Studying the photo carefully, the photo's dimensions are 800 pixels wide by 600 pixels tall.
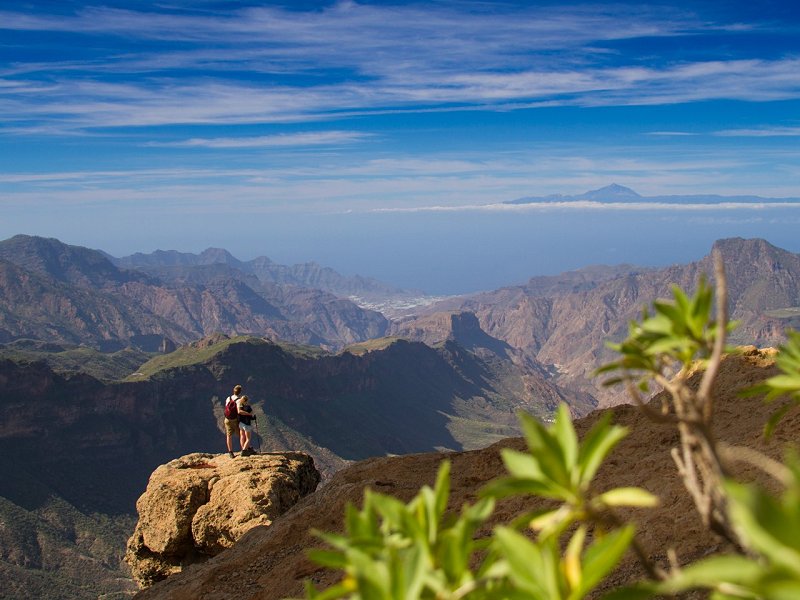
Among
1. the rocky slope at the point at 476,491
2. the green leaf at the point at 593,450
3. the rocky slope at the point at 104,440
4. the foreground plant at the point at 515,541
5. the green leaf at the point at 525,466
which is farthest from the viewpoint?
the rocky slope at the point at 104,440

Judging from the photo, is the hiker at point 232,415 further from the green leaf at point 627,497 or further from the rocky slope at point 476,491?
the green leaf at point 627,497

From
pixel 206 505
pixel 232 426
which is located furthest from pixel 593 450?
pixel 232 426

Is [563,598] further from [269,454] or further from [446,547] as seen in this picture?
[269,454]

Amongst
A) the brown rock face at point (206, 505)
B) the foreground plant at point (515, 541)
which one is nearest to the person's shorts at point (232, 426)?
the brown rock face at point (206, 505)

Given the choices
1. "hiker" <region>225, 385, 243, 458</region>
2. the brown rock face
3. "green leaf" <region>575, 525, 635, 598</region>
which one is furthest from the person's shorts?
"green leaf" <region>575, 525, 635, 598</region>

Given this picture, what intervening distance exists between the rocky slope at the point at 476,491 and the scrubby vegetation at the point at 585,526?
17.2 feet

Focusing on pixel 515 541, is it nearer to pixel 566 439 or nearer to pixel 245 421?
pixel 566 439

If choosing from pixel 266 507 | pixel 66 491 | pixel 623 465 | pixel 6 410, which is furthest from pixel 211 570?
pixel 6 410

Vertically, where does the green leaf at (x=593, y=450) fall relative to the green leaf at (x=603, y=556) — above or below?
above

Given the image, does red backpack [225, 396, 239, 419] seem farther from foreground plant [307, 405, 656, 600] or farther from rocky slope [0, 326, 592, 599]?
rocky slope [0, 326, 592, 599]

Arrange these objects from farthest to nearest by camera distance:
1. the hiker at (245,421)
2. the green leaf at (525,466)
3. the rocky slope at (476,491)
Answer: the hiker at (245,421)
the rocky slope at (476,491)
the green leaf at (525,466)

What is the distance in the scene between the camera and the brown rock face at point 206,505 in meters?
19.3

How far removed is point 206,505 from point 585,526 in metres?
18.9

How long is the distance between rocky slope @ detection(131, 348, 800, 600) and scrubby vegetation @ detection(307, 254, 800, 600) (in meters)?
5.23
